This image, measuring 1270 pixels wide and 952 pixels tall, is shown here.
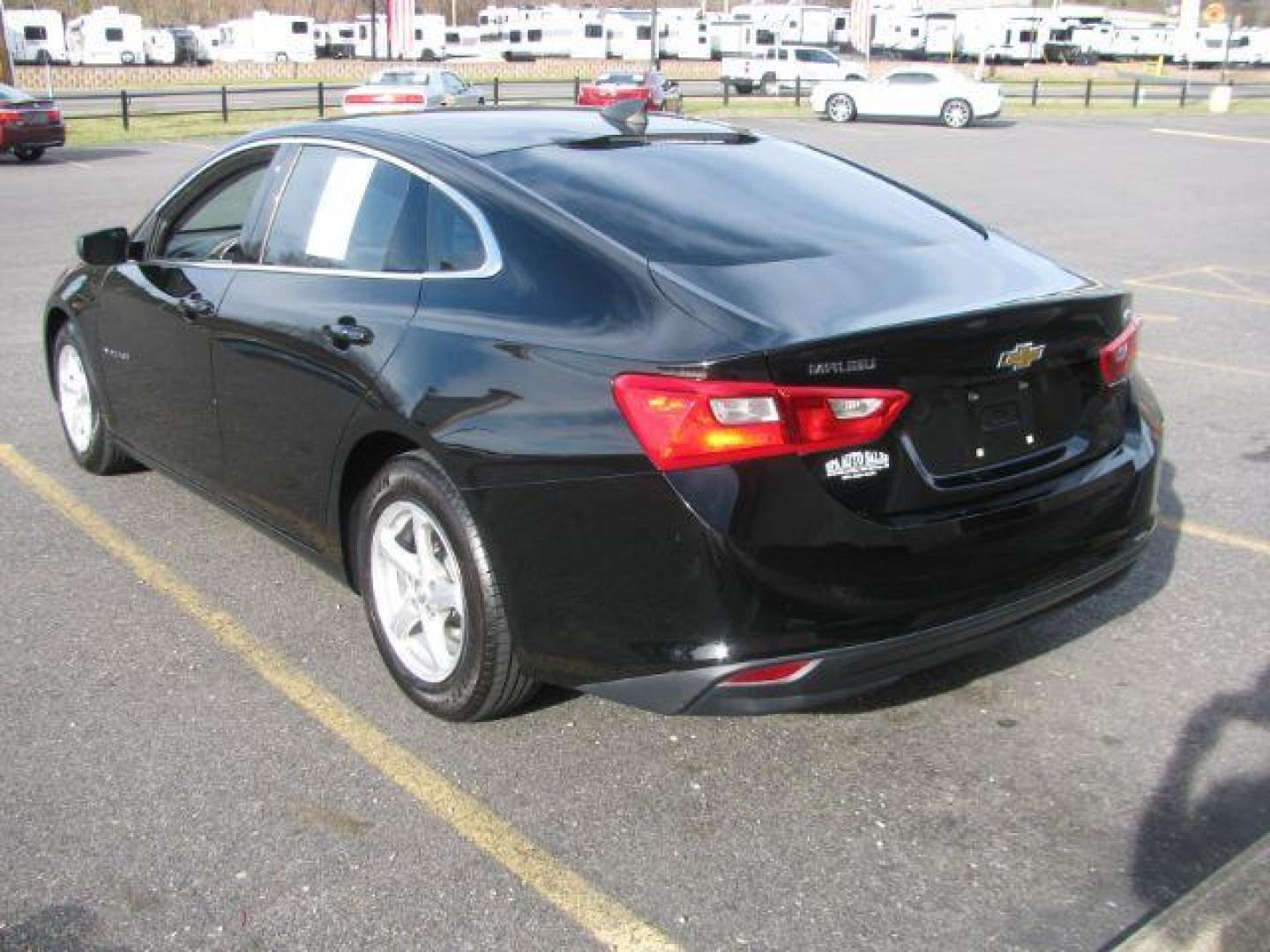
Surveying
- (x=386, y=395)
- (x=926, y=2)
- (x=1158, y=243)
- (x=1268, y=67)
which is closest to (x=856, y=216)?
(x=386, y=395)

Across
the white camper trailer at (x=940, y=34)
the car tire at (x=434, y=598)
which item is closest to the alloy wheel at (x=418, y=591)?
the car tire at (x=434, y=598)

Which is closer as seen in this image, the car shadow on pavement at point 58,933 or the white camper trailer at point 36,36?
the car shadow on pavement at point 58,933

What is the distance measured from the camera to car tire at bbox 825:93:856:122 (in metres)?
35.7

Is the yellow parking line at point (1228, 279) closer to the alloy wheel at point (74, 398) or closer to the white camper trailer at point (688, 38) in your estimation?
the alloy wheel at point (74, 398)

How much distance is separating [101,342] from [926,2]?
8008 centimetres

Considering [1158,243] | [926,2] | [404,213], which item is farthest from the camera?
[926,2]

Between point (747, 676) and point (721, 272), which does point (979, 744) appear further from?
point (721, 272)

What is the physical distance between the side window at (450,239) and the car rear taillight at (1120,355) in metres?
1.73

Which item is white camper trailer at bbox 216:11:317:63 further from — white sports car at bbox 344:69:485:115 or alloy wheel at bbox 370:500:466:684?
alloy wheel at bbox 370:500:466:684

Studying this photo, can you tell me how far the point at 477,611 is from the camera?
11.3 ft

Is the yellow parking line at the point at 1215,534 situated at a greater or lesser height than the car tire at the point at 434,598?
lesser

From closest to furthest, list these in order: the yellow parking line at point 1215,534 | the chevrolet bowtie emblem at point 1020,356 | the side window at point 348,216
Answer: the chevrolet bowtie emblem at point 1020,356 < the side window at point 348,216 < the yellow parking line at point 1215,534

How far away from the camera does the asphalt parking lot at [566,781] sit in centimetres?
293

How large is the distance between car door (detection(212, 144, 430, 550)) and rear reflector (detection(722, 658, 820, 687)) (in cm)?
139
